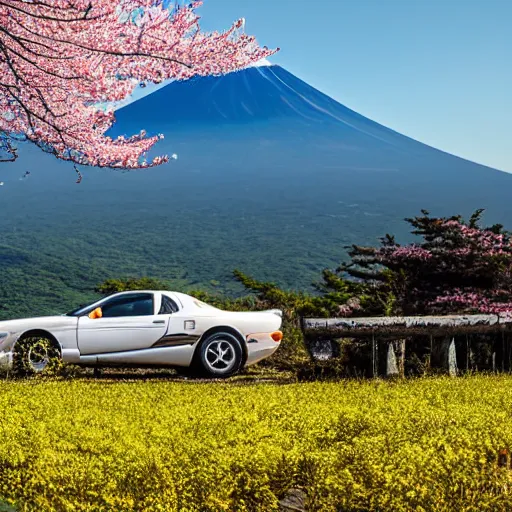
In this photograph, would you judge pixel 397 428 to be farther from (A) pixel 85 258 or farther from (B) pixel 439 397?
(A) pixel 85 258

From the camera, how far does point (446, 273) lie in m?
15.7

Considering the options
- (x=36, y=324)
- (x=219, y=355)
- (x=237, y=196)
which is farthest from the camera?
(x=237, y=196)

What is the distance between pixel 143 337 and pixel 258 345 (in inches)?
74.7

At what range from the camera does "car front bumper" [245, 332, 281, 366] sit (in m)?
12.8

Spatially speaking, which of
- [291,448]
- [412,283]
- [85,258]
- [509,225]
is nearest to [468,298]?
[412,283]

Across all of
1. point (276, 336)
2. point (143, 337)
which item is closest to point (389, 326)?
point (276, 336)

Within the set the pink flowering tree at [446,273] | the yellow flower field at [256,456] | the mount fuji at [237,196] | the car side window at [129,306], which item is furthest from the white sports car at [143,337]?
the mount fuji at [237,196]

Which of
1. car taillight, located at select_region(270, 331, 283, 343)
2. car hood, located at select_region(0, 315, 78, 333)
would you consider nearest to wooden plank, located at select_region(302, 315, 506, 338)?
car taillight, located at select_region(270, 331, 283, 343)

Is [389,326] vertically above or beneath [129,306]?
beneath

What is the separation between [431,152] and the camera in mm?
170250

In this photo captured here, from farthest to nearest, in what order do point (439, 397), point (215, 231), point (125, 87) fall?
point (215, 231), point (125, 87), point (439, 397)

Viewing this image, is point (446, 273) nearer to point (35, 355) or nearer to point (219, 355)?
point (219, 355)

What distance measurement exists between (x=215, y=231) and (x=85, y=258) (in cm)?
1862

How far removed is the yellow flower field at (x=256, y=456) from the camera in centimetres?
493
